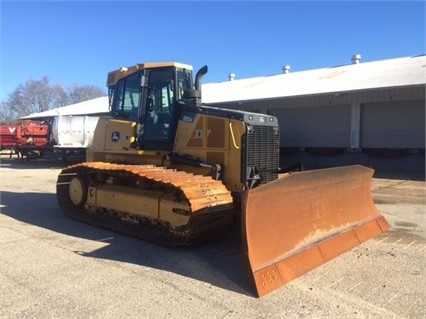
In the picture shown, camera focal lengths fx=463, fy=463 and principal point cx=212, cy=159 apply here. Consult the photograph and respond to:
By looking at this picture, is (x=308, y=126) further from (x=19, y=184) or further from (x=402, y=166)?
(x=19, y=184)

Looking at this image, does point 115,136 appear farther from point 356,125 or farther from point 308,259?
point 356,125

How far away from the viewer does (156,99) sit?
8.49m

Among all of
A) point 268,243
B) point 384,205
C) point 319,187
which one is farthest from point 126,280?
point 384,205

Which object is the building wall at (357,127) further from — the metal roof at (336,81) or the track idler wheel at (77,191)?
the track idler wheel at (77,191)

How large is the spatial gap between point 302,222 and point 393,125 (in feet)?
56.6

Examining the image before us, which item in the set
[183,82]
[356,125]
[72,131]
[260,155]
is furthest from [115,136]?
[356,125]

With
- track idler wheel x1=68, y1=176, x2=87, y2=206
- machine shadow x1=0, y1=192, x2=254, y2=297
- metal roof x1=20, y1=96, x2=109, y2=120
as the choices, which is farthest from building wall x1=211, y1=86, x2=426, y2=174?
machine shadow x1=0, y1=192, x2=254, y2=297

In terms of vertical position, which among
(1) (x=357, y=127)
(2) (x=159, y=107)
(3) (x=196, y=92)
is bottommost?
(1) (x=357, y=127)

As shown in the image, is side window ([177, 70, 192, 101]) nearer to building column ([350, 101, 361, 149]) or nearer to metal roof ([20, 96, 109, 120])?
building column ([350, 101, 361, 149])

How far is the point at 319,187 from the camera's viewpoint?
21.5 ft

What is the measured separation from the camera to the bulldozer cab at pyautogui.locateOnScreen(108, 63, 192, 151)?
27.1 feet

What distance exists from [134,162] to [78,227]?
1608 mm

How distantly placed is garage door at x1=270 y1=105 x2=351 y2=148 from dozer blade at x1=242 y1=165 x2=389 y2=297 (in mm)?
16158

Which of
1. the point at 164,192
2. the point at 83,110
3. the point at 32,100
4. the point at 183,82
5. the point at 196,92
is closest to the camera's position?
the point at 164,192
